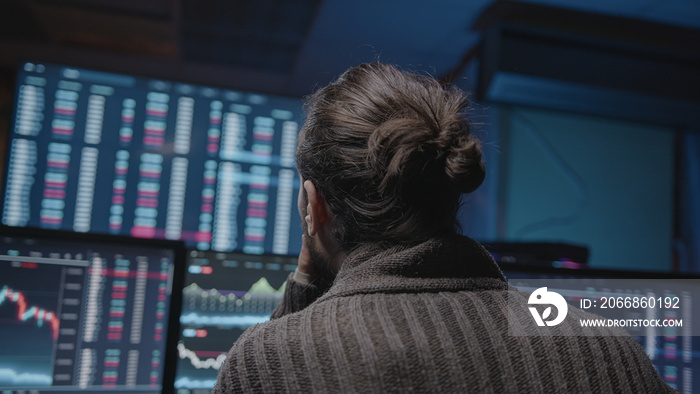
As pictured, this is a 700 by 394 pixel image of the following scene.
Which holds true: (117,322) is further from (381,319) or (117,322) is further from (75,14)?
(75,14)

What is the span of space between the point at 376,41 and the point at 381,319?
69.8 inches

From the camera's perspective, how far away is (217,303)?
1.03m

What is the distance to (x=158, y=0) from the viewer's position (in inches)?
80.9

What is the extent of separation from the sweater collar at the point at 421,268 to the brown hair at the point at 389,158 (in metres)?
0.03

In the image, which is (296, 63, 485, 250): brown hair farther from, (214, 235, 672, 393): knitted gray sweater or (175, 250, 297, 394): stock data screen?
(175, 250, 297, 394): stock data screen

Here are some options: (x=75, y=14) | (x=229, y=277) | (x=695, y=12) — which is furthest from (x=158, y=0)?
(x=695, y=12)

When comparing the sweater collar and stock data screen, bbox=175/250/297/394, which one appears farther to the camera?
stock data screen, bbox=175/250/297/394

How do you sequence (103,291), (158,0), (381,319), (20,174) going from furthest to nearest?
1. (158,0)
2. (20,174)
3. (103,291)
4. (381,319)

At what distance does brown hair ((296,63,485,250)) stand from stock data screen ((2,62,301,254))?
1093 mm

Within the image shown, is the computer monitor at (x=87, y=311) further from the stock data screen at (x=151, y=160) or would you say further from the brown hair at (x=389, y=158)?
the stock data screen at (x=151, y=160)

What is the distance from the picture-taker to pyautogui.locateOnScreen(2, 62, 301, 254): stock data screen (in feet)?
5.92

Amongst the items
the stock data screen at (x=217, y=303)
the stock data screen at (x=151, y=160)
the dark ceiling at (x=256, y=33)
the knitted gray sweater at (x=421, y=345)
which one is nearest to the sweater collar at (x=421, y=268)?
the knitted gray sweater at (x=421, y=345)

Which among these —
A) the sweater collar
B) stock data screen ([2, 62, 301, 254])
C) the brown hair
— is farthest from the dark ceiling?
the sweater collar

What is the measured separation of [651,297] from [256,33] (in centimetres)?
174
